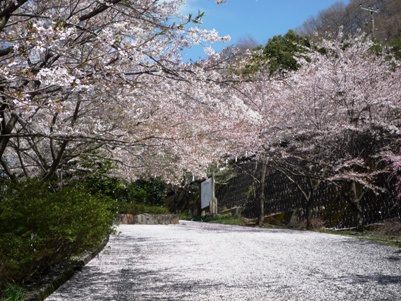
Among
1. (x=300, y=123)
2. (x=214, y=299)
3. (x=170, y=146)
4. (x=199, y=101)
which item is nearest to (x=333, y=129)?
(x=300, y=123)

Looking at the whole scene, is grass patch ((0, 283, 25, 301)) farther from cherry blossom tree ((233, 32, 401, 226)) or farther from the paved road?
cherry blossom tree ((233, 32, 401, 226))

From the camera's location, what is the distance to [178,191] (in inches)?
1256

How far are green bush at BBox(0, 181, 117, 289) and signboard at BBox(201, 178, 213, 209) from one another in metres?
18.3

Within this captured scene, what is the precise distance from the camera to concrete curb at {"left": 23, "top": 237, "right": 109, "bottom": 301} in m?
5.06

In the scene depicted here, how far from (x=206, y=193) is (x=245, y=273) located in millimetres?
19752

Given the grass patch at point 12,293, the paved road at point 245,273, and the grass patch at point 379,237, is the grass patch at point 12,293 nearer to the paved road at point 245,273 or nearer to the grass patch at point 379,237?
the paved road at point 245,273

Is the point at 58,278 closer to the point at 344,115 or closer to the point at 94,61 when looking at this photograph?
the point at 94,61

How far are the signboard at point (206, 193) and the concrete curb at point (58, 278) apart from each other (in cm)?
1687

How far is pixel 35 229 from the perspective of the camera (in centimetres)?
581

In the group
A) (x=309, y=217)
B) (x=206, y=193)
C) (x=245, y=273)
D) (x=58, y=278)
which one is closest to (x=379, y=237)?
(x=309, y=217)

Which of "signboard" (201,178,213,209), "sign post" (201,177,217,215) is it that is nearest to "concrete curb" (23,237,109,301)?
"sign post" (201,177,217,215)

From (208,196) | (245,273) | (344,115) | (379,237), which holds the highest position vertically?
(344,115)

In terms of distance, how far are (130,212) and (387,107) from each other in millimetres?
12419

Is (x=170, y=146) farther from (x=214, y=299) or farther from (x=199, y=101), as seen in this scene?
(x=214, y=299)
